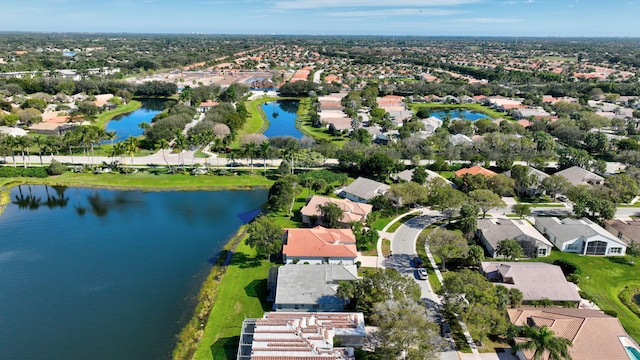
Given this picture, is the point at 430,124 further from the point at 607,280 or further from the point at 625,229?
the point at 607,280

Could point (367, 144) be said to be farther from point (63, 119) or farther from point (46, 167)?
point (63, 119)


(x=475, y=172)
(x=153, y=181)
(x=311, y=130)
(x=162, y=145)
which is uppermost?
(x=162, y=145)

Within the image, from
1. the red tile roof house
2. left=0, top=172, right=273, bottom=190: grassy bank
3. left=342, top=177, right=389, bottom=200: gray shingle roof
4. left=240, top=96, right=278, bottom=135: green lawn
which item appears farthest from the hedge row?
left=342, top=177, right=389, bottom=200: gray shingle roof

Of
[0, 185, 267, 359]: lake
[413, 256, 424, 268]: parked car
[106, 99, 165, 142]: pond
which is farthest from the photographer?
[106, 99, 165, 142]: pond

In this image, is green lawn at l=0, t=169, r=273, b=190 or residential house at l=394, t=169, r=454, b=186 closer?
green lawn at l=0, t=169, r=273, b=190

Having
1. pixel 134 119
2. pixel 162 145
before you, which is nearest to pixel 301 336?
pixel 162 145

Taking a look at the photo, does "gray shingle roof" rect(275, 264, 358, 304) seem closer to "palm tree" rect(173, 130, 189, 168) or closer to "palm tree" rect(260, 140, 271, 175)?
"palm tree" rect(260, 140, 271, 175)

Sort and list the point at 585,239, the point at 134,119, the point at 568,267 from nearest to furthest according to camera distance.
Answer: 1. the point at 568,267
2. the point at 585,239
3. the point at 134,119
